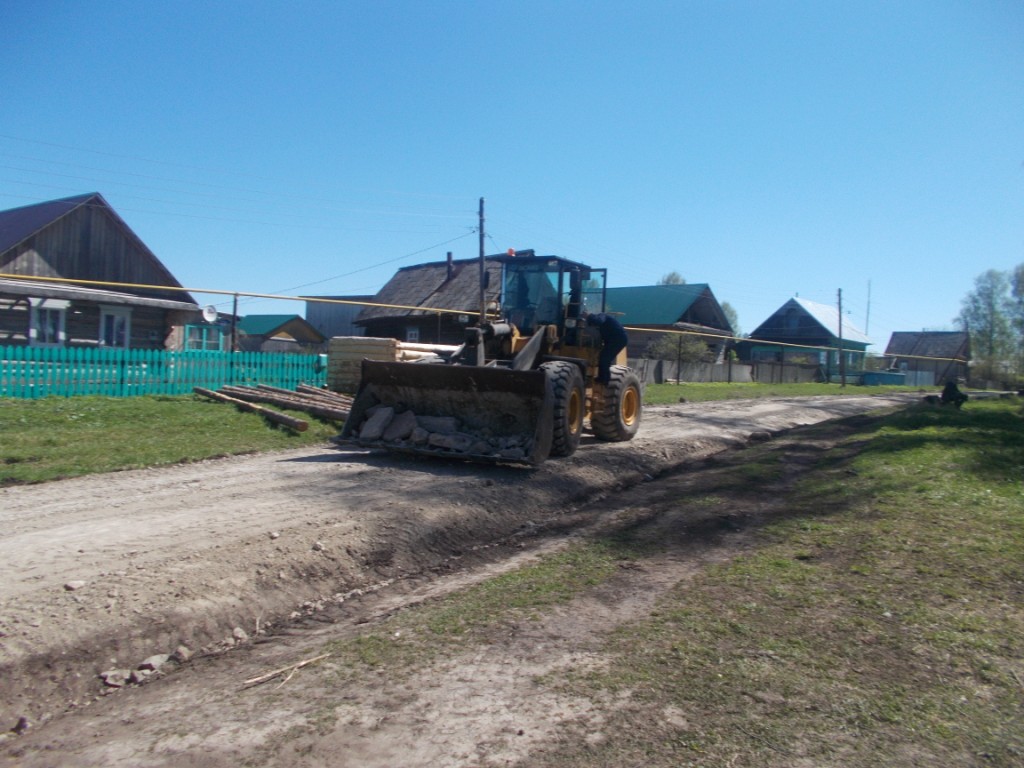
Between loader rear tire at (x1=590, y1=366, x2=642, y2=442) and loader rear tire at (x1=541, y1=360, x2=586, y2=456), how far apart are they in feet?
4.00

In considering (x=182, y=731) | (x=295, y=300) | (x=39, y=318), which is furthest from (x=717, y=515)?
(x=39, y=318)

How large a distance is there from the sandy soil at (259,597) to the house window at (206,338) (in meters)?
14.4

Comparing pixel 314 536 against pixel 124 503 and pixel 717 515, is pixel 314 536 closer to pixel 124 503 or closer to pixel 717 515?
pixel 124 503

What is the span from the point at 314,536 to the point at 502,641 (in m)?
2.41

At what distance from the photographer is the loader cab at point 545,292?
1220 centimetres

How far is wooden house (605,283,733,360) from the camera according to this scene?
4459 cm

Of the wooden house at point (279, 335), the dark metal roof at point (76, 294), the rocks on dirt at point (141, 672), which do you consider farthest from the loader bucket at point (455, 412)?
the wooden house at point (279, 335)

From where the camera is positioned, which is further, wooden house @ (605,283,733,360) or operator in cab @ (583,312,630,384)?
wooden house @ (605,283,733,360)

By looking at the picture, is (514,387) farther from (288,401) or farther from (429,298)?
(429,298)

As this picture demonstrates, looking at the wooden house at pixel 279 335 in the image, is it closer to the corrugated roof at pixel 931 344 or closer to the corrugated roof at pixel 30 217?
the corrugated roof at pixel 30 217

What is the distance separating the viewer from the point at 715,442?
1407 centimetres

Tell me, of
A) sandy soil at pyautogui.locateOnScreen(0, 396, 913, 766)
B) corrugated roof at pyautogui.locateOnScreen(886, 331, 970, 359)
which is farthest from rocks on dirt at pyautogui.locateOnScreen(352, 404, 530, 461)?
corrugated roof at pyautogui.locateOnScreen(886, 331, 970, 359)

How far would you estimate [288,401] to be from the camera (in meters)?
14.6

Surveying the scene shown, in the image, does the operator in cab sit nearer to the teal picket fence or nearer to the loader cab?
the loader cab
